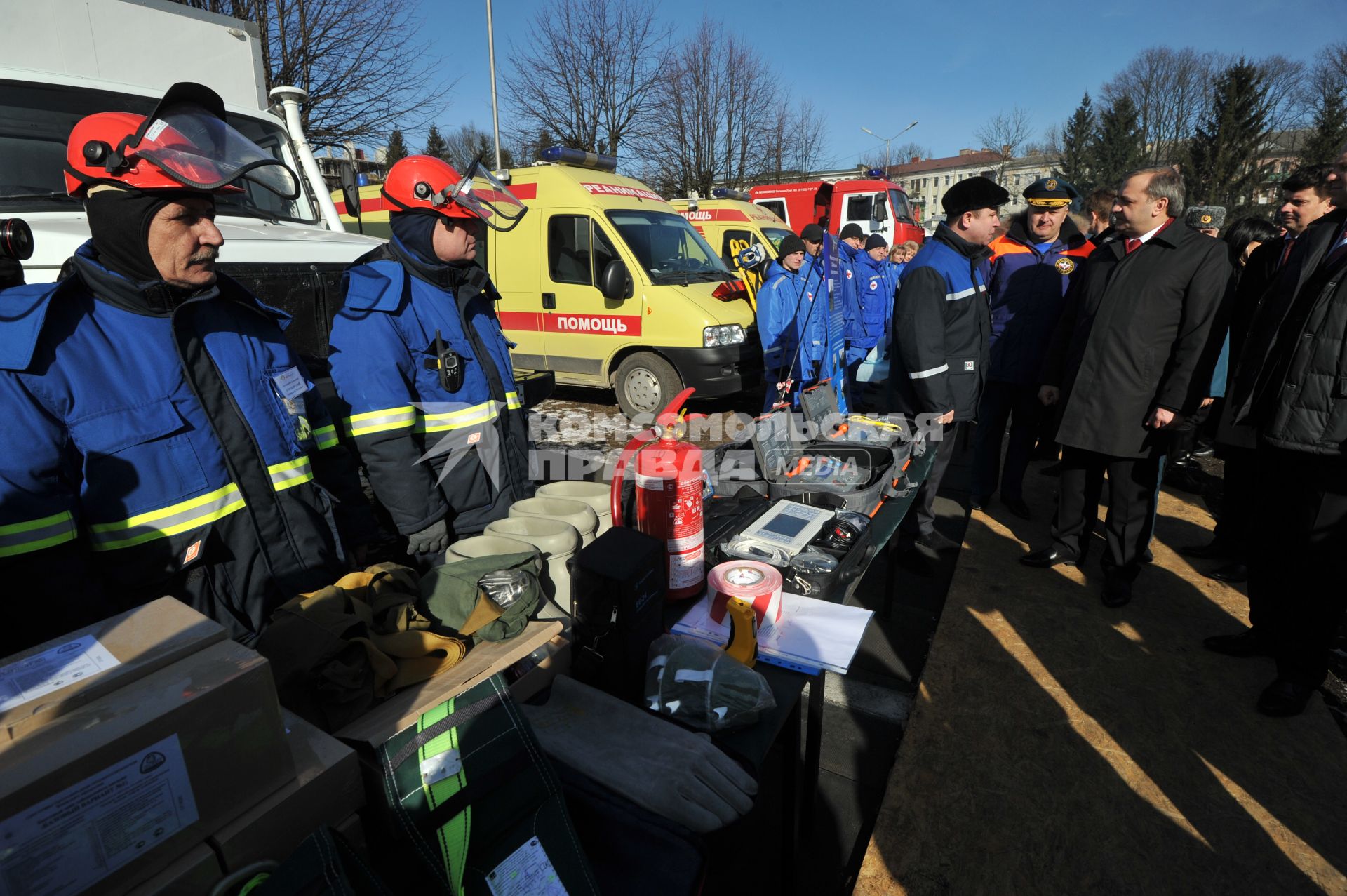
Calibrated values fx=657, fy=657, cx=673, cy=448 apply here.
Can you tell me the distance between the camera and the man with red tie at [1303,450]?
2359mm

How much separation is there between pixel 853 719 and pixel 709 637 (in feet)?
4.52

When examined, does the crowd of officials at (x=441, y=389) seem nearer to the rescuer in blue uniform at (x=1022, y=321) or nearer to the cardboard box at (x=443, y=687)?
the rescuer in blue uniform at (x=1022, y=321)

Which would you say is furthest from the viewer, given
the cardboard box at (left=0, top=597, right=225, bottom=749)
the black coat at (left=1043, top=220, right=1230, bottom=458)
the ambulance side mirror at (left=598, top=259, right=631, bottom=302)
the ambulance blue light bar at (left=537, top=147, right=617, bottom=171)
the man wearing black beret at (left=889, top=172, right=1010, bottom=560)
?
the ambulance blue light bar at (left=537, top=147, right=617, bottom=171)

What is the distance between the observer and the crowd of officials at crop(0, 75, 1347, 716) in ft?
4.92

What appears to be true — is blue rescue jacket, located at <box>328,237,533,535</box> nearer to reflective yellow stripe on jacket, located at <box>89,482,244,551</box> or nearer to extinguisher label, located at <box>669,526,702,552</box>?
reflective yellow stripe on jacket, located at <box>89,482,244,551</box>

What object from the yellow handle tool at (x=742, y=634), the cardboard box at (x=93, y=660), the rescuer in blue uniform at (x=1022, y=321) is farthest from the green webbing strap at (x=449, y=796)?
the rescuer in blue uniform at (x=1022, y=321)

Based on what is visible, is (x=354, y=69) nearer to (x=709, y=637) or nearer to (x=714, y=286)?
(x=714, y=286)

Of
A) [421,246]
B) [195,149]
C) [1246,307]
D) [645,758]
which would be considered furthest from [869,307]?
[645,758]

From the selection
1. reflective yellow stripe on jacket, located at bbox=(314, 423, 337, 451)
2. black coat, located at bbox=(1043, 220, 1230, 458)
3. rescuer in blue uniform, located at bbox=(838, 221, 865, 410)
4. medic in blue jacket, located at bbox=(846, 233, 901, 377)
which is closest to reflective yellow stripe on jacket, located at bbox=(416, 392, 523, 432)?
reflective yellow stripe on jacket, located at bbox=(314, 423, 337, 451)

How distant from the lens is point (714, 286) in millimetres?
6965

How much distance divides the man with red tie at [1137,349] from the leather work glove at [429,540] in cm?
302

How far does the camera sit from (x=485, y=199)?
2561 mm

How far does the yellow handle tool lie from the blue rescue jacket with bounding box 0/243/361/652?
3.85ft

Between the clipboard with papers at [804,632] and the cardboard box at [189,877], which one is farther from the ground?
the cardboard box at [189,877]
